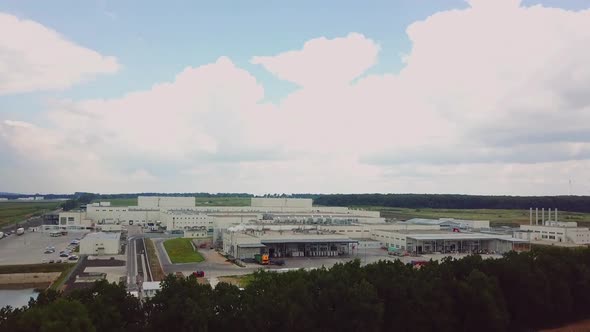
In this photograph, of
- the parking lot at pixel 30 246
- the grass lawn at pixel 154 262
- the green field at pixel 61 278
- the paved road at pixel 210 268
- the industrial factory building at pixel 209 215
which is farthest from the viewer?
the industrial factory building at pixel 209 215

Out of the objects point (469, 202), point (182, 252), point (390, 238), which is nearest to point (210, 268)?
point (182, 252)

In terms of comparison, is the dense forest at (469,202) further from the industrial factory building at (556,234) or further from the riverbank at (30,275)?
the riverbank at (30,275)

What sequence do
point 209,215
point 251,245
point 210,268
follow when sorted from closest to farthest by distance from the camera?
point 210,268 → point 251,245 → point 209,215

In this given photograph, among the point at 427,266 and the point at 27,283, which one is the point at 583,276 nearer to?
the point at 427,266

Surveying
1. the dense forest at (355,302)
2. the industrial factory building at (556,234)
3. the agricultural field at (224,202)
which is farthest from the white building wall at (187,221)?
the agricultural field at (224,202)

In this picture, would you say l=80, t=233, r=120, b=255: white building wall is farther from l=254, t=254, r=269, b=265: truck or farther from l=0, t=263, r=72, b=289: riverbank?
l=254, t=254, r=269, b=265: truck

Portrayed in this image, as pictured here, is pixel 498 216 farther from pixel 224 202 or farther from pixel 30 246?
pixel 224 202

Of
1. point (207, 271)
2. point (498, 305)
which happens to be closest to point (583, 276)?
point (498, 305)

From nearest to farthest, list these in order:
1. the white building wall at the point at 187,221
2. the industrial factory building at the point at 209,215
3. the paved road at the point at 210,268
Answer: the paved road at the point at 210,268
the industrial factory building at the point at 209,215
the white building wall at the point at 187,221
